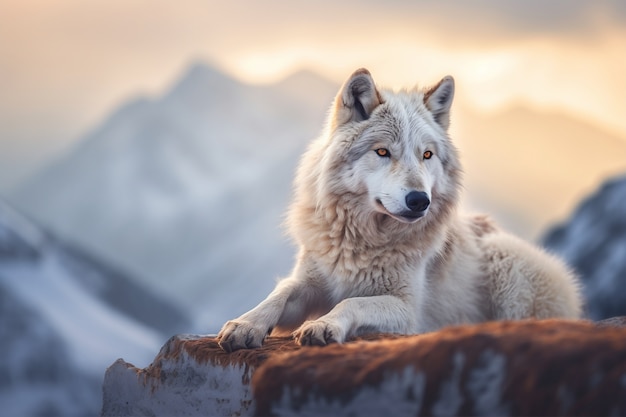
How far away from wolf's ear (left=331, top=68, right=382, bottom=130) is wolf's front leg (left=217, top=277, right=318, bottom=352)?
1.30 metres

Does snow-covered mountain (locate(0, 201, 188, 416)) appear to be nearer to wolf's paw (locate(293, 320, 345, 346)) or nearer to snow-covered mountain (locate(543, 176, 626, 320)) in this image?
snow-covered mountain (locate(543, 176, 626, 320))

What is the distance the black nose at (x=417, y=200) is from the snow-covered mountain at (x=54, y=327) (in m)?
12.3

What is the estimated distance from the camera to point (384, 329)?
5.00 metres

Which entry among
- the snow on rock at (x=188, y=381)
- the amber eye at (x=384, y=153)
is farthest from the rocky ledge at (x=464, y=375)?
the amber eye at (x=384, y=153)

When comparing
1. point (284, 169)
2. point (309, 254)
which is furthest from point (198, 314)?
point (309, 254)

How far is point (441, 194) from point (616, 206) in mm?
15247

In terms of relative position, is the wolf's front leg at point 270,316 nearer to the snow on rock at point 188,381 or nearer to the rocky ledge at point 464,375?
the snow on rock at point 188,381

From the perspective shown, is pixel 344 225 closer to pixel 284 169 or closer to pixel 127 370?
pixel 127 370

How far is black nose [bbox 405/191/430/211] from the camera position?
5.09 m

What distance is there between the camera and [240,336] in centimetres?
450

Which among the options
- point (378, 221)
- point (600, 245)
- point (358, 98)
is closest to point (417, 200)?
point (378, 221)

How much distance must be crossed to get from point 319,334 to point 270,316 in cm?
62

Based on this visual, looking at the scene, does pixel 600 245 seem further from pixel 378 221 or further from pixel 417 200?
pixel 417 200

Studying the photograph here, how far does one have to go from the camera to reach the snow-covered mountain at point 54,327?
1580 cm
